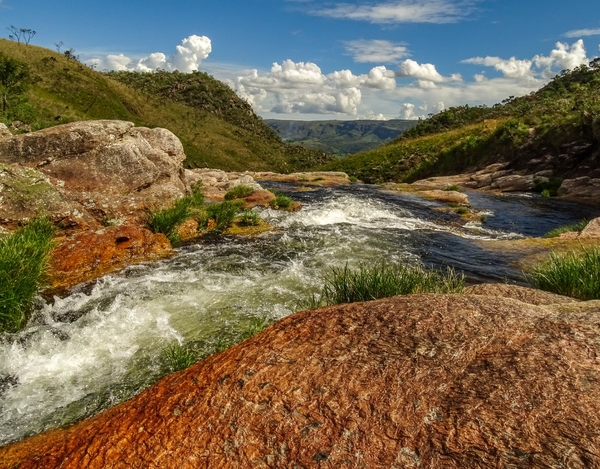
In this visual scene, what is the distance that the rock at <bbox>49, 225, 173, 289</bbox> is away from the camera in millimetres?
10023

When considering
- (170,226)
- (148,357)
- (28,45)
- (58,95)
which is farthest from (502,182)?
(28,45)

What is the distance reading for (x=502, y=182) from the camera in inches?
1364

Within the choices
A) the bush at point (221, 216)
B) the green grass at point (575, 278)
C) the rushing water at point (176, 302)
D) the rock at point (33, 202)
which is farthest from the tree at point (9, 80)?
the green grass at point (575, 278)

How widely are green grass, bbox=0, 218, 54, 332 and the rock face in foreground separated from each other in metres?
3.47

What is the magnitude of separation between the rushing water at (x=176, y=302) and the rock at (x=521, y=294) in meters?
3.78

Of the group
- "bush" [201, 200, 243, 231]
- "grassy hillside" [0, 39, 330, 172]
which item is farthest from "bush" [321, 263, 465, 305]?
"grassy hillside" [0, 39, 330, 172]

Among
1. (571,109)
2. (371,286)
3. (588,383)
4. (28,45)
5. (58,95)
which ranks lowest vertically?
(371,286)

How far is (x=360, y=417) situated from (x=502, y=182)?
120 feet

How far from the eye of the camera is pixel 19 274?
25.5ft

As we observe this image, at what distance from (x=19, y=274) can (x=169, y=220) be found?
6.33 metres

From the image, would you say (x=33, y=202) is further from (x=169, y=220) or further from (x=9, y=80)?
(x=9, y=80)

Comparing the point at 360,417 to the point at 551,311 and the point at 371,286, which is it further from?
the point at 371,286

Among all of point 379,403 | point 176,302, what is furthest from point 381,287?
point 176,302

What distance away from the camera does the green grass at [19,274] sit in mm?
6957
